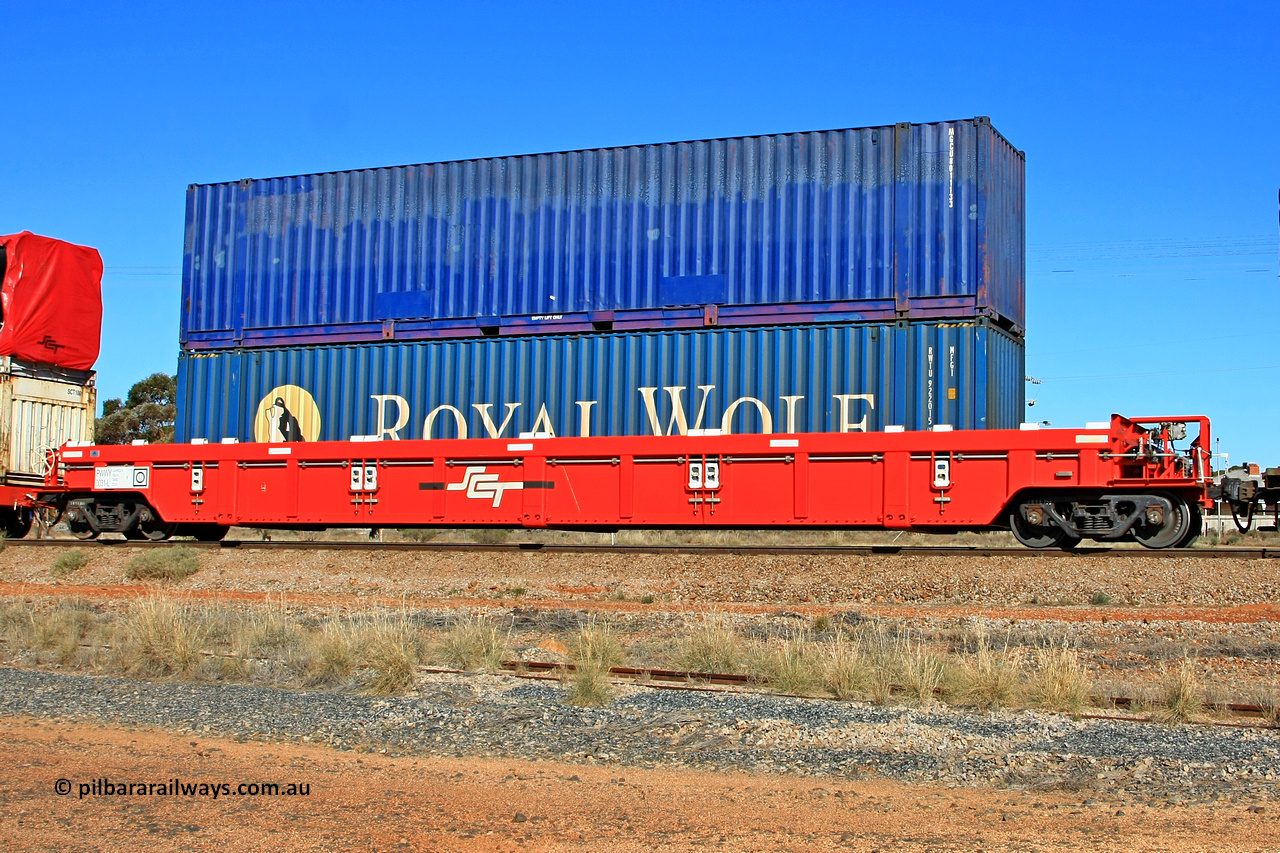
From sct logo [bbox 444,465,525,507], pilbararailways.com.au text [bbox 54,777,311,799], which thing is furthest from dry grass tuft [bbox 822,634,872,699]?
sct logo [bbox 444,465,525,507]

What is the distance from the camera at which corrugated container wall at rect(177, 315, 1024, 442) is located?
1440cm

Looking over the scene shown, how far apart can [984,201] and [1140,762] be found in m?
9.77

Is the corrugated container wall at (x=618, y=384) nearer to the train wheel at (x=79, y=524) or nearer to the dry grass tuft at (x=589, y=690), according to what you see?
the train wheel at (x=79, y=524)

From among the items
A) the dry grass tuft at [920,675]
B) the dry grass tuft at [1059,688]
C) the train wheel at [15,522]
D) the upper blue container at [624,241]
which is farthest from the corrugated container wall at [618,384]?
the dry grass tuft at [1059,688]

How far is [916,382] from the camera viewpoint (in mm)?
14359

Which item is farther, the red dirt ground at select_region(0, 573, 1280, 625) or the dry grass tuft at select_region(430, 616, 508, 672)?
the red dirt ground at select_region(0, 573, 1280, 625)

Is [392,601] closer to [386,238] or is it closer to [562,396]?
[562,396]

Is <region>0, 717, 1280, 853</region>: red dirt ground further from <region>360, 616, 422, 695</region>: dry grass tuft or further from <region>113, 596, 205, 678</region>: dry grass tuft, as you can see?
<region>113, 596, 205, 678</region>: dry grass tuft

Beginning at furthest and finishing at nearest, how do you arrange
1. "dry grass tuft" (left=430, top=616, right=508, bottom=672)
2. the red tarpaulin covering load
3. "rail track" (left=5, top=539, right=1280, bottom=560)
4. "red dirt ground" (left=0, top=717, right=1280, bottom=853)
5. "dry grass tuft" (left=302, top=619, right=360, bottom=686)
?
the red tarpaulin covering load → "rail track" (left=5, top=539, right=1280, bottom=560) → "dry grass tuft" (left=430, top=616, right=508, bottom=672) → "dry grass tuft" (left=302, top=619, right=360, bottom=686) → "red dirt ground" (left=0, top=717, right=1280, bottom=853)

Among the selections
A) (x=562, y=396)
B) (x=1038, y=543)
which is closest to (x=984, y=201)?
(x=1038, y=543)

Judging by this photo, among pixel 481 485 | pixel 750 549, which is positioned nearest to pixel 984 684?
pixel 750 549

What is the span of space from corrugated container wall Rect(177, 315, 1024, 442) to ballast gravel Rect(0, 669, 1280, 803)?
24.0ft

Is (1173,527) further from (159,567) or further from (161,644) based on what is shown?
(159,567)

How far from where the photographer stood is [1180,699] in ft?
23.4
